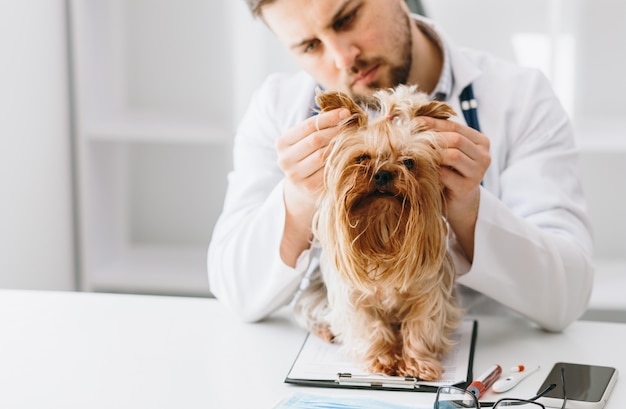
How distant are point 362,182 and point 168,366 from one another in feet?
1.52

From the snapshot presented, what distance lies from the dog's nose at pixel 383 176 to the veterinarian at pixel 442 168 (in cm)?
12

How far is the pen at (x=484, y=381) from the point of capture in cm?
127

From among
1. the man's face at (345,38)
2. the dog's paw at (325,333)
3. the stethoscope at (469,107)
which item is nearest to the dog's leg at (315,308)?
the dog's paw at (325,333)

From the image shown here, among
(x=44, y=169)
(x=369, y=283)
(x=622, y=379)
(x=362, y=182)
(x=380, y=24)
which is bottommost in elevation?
(x=44, y=169)

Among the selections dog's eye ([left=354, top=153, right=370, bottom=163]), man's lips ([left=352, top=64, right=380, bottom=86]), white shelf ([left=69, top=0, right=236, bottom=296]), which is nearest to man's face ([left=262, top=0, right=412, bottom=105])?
man's lips ([left=352, top=64, right=380, bottom=86])

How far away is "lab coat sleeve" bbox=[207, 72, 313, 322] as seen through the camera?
1556 millimetres

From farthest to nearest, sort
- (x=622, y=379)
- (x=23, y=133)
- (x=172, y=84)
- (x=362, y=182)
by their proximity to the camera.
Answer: (x=172, y=84) < (x=23, y=133) < (x=622, y=379) < (x=362, y=182)

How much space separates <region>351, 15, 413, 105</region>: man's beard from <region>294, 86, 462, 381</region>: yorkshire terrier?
0.31 meters

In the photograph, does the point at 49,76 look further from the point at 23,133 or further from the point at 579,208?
the point at 579,208

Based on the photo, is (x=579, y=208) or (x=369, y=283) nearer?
(x=369, y=283)

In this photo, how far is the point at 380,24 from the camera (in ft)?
5.51

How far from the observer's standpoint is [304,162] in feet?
4.32

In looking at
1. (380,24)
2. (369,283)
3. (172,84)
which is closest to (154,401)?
(369,283)

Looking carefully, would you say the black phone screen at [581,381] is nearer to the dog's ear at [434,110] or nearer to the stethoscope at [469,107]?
the dog's ear at [434,110]
